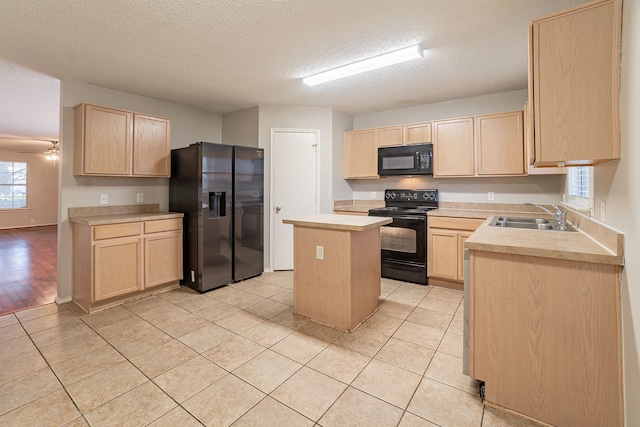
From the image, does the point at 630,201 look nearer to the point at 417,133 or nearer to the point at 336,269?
the point at 336,269

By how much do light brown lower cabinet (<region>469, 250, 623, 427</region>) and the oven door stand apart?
207 centimetres

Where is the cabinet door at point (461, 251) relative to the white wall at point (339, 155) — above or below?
below

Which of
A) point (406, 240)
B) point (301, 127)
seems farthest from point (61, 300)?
point (406, 240)

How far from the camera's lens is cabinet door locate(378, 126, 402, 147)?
4.28 meters

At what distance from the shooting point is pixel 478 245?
5.30 ft

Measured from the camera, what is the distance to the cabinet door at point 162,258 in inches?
132

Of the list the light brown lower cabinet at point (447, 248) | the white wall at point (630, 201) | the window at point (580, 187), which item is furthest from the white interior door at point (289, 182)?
the white wall at point (630, 201)

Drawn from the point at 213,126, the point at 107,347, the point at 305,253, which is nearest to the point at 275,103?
the point at 213,126

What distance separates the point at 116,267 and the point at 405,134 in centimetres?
395

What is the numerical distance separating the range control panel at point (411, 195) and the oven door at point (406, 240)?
0.67 metres

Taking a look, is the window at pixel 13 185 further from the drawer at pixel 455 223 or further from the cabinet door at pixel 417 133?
the drawer at pixel 455 223

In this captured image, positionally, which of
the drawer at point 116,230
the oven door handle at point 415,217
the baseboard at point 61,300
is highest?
the oven door handle at point 415,217

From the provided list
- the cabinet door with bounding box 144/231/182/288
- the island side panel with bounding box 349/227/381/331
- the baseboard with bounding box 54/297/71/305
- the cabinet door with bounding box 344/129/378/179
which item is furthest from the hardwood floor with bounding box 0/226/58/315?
the cabinet door with bounding box 344/129/378/179

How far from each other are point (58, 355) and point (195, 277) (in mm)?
1525
